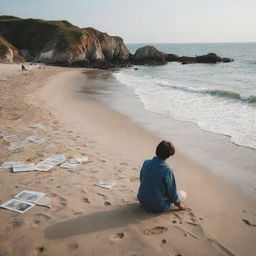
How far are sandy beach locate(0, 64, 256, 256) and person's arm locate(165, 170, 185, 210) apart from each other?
18cm

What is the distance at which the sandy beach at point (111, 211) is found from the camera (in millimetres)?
3818

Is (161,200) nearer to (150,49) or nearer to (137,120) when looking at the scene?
(137,120)

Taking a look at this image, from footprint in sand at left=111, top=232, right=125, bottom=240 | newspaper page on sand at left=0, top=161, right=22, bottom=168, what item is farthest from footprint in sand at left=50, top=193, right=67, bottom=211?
newspaper page on sand at left=0, top=161, right=22, bottom=168

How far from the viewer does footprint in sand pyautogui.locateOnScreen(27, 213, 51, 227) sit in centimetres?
420

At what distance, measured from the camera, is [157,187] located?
176 inches

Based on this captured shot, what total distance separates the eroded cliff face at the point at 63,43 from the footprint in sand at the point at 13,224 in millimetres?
46270

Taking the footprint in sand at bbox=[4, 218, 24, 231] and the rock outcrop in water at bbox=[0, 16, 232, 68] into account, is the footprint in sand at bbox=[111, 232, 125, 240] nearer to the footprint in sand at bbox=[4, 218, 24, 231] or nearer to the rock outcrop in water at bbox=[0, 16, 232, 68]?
the footprint in sand at bbox=[4, 218, 24, 231]

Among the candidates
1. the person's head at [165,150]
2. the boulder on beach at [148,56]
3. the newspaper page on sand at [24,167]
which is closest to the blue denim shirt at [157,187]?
the person's head at [165,150]

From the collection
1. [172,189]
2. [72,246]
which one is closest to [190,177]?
[172,189]

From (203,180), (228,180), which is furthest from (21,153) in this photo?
(228,180)

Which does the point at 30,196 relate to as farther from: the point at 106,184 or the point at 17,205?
the point at 106,184

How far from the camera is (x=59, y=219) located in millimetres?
4336

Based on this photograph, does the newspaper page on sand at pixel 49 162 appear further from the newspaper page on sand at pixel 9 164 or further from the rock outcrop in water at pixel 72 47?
the rock outcrop in water at pixel 72 47

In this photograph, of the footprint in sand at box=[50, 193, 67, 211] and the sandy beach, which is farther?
the footprint in sand at box=[50, 193, 67, 211]
